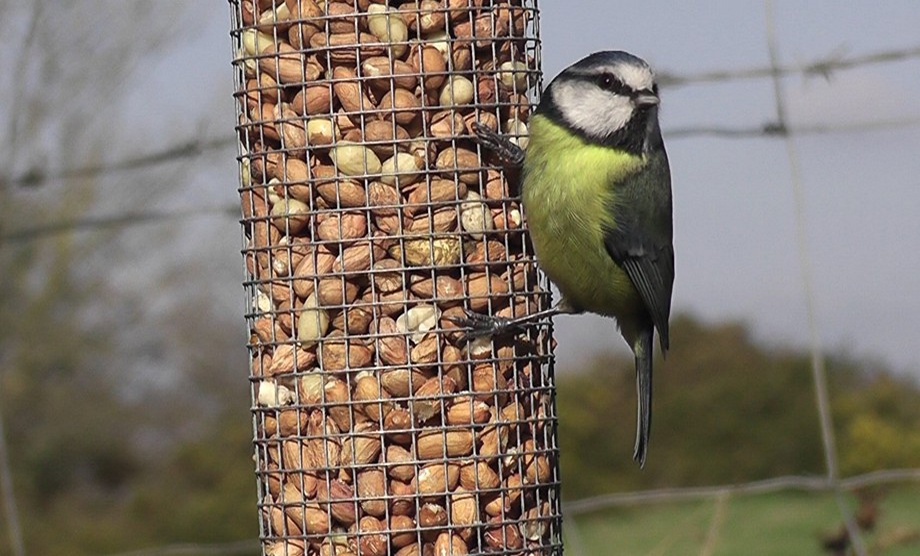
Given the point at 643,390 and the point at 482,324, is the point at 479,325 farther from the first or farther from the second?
the point at 643,390

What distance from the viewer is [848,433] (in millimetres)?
7855

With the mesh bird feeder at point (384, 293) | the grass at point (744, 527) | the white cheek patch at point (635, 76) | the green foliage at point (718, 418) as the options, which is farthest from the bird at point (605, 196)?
the green foliage at point (718, 418)

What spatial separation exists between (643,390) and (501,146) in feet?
2.84

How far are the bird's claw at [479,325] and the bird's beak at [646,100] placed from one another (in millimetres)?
712

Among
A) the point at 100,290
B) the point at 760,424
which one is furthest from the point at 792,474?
the point at 100,290

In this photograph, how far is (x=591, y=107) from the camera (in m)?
3.61

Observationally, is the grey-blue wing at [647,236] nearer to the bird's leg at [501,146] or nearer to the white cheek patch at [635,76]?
the white cheek patch at [635,76]

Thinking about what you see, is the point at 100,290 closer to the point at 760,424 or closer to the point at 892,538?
the point at 760,424

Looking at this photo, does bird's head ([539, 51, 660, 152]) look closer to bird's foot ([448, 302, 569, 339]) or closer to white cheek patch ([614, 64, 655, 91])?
white cheek patch ([614, 64, 655, 91])

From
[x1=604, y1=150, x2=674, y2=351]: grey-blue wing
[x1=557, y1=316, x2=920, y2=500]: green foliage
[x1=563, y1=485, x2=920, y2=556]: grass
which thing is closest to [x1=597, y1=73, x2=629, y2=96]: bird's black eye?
[x1=604, y1=150, x2=674, y2=351]: grey-blue wing

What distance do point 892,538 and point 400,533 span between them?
2858 mm

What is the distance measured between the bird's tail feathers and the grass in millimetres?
1636

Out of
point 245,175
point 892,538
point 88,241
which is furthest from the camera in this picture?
point 88,241

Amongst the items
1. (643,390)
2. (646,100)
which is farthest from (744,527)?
(646,100)
